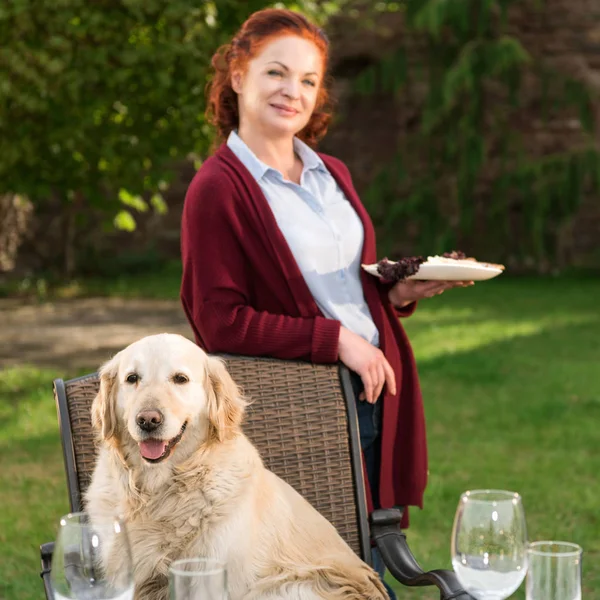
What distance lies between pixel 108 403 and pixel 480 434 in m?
5.23

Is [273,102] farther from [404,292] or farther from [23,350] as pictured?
[23,350]

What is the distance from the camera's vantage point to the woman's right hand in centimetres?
288

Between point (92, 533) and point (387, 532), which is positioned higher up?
point (92, 533)

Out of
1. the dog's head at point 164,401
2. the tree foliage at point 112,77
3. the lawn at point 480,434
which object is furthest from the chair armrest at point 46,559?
the tree foliage at point 112,77

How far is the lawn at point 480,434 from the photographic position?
5328mm

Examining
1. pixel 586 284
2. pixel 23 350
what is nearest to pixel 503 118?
pixel 586 284

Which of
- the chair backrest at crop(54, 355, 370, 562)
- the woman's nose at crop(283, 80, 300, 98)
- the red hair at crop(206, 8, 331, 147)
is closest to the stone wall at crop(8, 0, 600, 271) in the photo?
the red hair at crop(206, 8, 331, 147)

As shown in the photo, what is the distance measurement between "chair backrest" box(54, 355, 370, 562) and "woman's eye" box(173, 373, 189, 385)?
1.66 feet

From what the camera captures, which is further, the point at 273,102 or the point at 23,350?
the point at 23,350

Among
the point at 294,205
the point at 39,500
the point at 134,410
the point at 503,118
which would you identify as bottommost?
the point at 39,500

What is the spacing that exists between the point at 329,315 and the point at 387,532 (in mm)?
570

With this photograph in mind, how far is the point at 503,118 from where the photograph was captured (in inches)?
714

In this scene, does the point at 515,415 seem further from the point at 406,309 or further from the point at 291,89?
the point at 291,89

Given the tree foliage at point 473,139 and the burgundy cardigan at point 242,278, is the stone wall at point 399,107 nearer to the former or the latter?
the tree foliage at point 473,139
